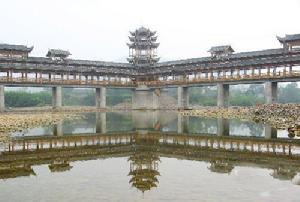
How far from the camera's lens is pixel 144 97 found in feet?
257

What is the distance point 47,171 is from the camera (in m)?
16.1

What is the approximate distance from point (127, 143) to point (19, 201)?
15.1m

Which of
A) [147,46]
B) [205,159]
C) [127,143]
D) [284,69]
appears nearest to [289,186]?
[205,159]

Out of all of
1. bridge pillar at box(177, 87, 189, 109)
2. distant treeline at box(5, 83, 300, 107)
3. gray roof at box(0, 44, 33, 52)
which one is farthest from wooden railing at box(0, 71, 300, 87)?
distant treeline at box(5, 83, 300, 107)

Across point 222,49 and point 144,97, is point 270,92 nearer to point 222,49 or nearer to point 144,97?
point 222,49

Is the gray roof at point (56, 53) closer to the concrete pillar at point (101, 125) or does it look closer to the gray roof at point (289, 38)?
the concrete pillar at point (101, 125)

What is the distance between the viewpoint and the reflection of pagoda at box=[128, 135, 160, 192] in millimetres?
13742

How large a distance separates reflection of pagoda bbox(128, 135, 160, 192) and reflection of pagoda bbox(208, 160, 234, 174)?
2.69 metres

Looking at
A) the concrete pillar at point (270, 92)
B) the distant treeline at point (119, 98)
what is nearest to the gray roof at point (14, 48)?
the distant treeline at point (119, 98)

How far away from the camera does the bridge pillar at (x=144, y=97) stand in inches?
3071

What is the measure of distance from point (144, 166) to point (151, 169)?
0.76m

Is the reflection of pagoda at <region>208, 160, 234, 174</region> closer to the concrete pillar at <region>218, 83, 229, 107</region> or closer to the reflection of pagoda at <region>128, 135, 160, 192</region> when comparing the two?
the reflection of pagoda at <region>128, 135, 160, 192</region>

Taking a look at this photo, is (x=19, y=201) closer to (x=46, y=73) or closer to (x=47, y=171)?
(x=47, y=171)

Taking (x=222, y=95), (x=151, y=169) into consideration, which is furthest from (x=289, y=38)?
(x=151, y=169)
